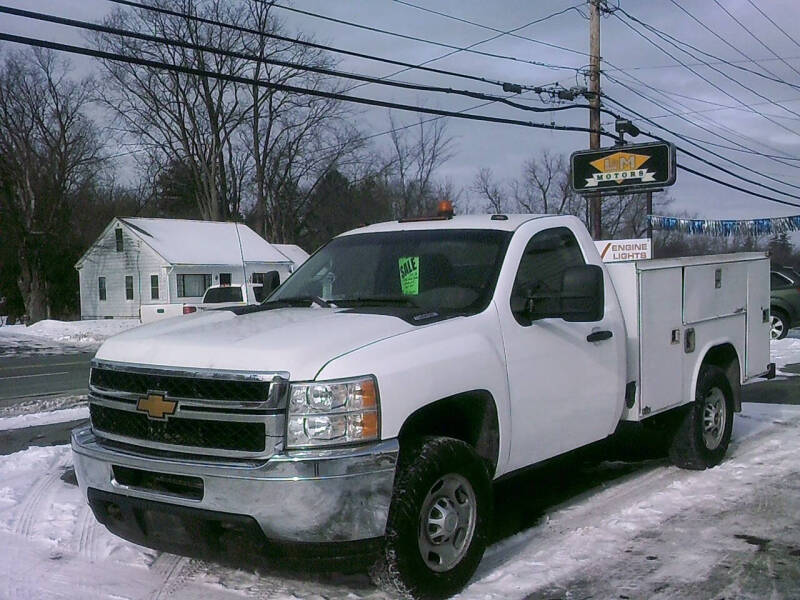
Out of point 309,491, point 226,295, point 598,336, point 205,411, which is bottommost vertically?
point 309,491

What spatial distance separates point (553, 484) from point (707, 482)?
45.4 inches

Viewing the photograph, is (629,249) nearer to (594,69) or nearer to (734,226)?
(594,69)

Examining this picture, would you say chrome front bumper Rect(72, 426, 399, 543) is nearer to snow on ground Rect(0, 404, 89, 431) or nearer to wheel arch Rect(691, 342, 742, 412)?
wheel arch Rect(691, 342, 742, 412)

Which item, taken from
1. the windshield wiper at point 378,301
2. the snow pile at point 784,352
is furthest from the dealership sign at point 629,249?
the windshield wiper at point 378,301

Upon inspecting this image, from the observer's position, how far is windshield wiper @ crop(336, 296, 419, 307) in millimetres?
4977

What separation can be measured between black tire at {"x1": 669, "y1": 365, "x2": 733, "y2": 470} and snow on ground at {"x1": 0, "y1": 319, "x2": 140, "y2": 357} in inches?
860

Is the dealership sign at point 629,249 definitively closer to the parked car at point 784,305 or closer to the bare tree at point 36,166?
the parked car at point 784,305

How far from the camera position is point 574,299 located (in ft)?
16.0

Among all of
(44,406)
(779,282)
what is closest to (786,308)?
(779,282)

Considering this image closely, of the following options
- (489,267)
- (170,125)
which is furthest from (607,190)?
(170,125)

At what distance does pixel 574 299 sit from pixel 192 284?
43221mm

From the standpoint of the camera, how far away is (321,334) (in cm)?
413

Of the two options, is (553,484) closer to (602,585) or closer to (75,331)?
(602,585)

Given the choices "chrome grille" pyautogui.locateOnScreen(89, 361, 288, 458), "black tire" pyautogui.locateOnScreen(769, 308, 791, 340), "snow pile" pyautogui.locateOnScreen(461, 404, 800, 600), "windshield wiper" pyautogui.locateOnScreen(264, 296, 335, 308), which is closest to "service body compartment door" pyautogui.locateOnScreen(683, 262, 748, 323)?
"snow pile" pyautogui.locateOnScreen(461, 404, 800, 600)
